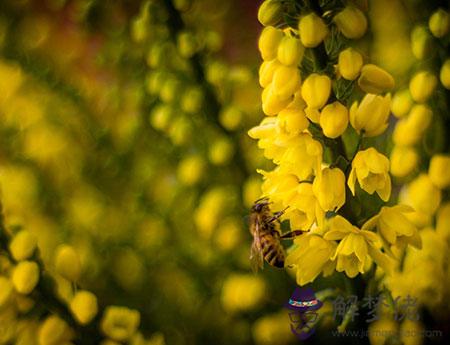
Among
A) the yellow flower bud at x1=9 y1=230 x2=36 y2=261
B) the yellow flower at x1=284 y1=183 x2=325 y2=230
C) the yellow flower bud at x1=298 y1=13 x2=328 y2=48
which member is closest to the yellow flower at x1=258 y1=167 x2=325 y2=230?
the yellow flower at x1=284 y1=183 x2=325 y2=230

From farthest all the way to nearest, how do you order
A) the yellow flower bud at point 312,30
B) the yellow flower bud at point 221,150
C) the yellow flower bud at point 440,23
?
the yellow flower bud at point 221,150, the yellow flower bud at point 440,23, the yellow flower bud at point 312,30

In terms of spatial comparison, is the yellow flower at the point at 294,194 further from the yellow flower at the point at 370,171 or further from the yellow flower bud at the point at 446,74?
the yellow flower bud at the point at 446,74

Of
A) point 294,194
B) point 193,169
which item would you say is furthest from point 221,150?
point 294,194

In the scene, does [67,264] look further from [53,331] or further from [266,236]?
[266,236]

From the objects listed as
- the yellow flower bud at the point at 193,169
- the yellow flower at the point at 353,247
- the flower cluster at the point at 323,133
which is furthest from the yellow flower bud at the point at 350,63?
the yellow flower bud at the point at 193,169

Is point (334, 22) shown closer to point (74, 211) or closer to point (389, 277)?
point (389, 277)

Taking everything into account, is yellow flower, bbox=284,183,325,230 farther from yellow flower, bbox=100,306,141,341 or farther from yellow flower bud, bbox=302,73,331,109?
yellow flower, bbox=100,306,141,341
